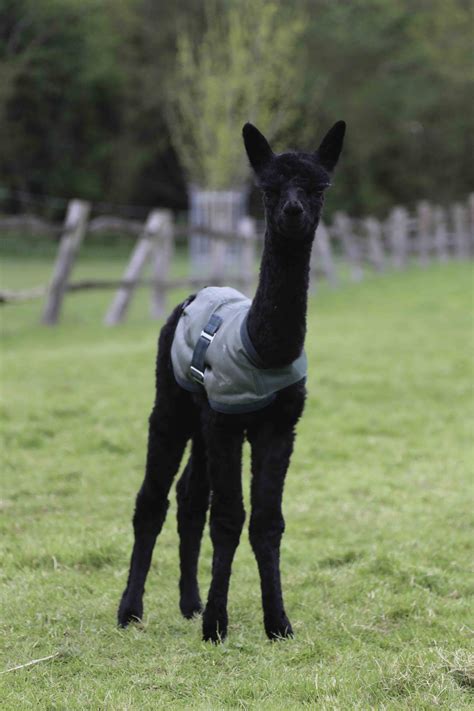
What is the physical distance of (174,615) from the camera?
468 centimetres

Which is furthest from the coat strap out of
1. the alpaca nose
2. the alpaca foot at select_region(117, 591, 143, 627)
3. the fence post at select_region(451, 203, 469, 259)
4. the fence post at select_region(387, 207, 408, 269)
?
the fence post at select_region(451, 203, 469, 259)

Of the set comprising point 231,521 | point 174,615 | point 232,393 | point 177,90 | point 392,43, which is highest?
point 392,43

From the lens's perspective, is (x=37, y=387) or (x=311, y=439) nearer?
(x=311, y=439)

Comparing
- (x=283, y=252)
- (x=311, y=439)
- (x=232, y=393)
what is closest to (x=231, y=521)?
(x=232, y=393)

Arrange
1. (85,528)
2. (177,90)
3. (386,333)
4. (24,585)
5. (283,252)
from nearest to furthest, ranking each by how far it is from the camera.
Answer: (283,252) → (24,585) → (85,528) → (386,333) → (177,90)

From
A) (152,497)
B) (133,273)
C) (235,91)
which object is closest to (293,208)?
(152,497)

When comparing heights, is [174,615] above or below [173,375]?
below

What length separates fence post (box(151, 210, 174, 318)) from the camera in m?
15.6

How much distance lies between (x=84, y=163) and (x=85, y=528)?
35757 mm

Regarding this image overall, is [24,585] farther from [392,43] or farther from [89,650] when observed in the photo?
[392,43]

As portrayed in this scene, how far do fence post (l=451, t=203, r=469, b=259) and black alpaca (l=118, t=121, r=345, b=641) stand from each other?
28.7 meters

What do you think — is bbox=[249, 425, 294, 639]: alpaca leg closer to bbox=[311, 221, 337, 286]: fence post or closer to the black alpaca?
the black alpaca

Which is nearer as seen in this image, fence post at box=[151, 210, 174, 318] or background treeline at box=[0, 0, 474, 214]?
fence post at box=[151, 210, 174, 318]

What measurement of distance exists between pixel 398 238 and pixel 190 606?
25.5 m
